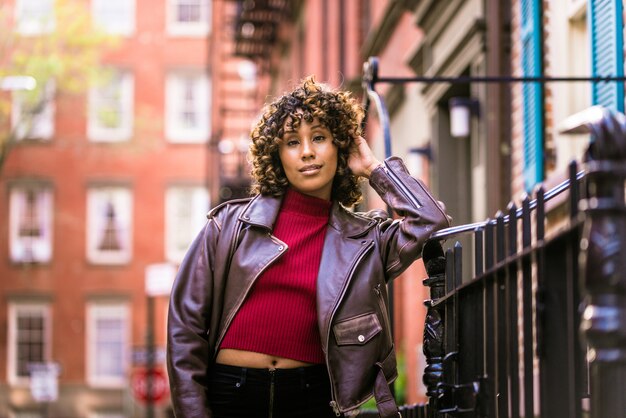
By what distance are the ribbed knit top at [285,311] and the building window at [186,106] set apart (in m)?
37.3

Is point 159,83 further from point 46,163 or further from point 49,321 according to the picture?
point 49,321

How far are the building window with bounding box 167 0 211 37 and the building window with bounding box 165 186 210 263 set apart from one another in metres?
4.97

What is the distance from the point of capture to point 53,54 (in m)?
34.1

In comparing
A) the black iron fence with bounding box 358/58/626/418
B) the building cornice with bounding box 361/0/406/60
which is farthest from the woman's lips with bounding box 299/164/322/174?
the building cornice with bounding box 361/0/406/60

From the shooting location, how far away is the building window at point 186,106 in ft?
136

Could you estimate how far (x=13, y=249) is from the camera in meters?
41.1

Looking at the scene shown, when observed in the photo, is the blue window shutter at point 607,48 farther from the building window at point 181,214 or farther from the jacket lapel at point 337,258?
the building window at point 181,214

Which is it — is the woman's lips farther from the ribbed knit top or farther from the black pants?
the black pants

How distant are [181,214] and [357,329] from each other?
36.8 meters

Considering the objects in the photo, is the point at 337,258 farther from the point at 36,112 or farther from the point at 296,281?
the point at 36,112

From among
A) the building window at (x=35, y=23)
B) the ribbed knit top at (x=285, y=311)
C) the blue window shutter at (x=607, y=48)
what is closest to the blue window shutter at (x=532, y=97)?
the blue window shutter at (x=607, y=48)

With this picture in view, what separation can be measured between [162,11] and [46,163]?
5993 millimetres

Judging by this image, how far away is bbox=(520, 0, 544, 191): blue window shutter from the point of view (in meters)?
8.24

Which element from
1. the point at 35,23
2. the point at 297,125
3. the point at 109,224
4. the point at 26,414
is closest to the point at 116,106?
the point at 109,224
